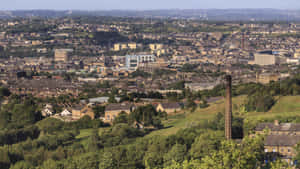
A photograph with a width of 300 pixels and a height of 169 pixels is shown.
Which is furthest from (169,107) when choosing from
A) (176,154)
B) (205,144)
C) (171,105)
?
(176,154)

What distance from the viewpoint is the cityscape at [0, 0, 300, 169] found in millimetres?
21312

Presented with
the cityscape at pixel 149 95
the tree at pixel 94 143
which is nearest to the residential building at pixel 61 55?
the cityscape at pixel 149 95

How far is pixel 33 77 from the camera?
64750mm

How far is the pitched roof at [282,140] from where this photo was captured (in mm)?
23500

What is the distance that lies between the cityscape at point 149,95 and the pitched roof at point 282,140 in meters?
0.06

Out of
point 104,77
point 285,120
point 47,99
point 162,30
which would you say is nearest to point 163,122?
point 285,120

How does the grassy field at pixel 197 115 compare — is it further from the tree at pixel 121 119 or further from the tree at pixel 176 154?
the tree at pixel 176 154

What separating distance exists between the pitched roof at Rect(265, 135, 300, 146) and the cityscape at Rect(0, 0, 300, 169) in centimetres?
6

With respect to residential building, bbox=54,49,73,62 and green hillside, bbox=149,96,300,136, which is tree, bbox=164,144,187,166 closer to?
green hillside, bbox=149,96,300,136

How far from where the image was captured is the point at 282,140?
2389cm

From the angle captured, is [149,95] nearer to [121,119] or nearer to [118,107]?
[118,107]

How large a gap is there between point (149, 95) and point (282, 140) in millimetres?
19654

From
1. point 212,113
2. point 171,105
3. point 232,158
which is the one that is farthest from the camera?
point 171,105

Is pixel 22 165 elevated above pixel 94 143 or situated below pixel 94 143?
above
